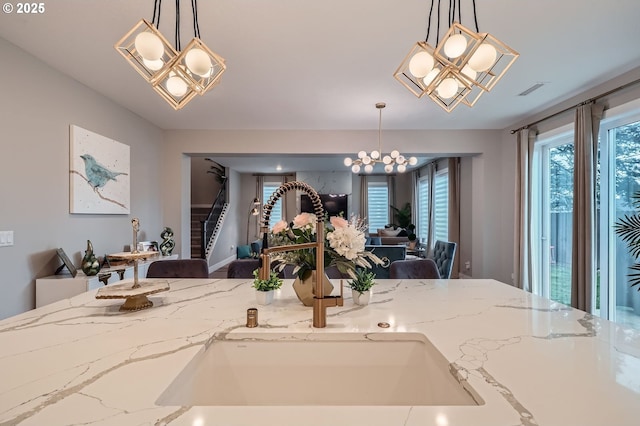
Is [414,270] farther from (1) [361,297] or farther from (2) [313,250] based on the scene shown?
(2) [313,250]

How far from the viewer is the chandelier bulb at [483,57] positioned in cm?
129

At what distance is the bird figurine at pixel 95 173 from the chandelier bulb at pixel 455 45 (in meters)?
3.45

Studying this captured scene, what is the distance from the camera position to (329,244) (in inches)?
46.8

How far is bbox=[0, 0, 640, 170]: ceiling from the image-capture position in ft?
6.61

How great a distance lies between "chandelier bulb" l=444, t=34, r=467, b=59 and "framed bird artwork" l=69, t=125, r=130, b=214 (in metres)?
3.39

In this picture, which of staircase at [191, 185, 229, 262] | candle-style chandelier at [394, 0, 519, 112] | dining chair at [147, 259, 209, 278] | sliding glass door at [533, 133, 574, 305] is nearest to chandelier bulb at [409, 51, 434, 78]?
candle-style chandelier at [394, 0, 519, 112]

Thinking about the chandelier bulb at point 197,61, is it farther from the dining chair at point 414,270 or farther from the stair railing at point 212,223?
the stair railing at point 212,223

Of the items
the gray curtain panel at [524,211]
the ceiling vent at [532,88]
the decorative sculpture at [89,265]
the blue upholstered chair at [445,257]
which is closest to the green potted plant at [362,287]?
the decorative sculpture at [89,265]

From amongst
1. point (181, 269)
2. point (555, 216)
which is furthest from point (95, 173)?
point (555, 216)

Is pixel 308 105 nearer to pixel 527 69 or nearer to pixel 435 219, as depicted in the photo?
pixel 527 69

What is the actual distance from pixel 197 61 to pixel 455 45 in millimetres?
1097

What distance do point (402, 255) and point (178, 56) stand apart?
3.16 meters

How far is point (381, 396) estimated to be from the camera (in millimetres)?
978

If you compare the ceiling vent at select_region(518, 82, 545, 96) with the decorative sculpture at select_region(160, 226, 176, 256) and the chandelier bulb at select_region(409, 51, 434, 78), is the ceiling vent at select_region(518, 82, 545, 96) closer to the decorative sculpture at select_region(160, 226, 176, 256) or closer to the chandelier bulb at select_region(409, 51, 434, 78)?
the chandelier bulb at select_region(409, 51, 434, 78)
